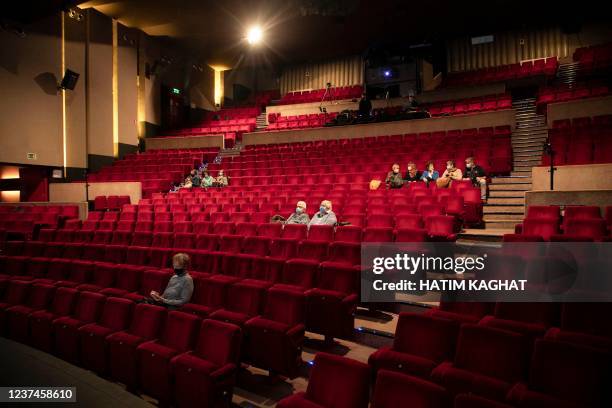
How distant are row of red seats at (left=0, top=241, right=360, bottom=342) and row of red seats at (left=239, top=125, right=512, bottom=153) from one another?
6.87 feet

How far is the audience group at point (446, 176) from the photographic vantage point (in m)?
2.24

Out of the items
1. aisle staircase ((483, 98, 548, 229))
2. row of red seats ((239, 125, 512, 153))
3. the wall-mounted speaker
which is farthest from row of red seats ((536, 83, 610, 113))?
the wall-mounted speaker

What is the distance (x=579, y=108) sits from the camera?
294cm

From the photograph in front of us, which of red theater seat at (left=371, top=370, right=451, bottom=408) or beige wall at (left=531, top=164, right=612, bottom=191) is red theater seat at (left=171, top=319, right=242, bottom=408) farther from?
beige wall at (left=531, top=164, right=612, bottom=191)

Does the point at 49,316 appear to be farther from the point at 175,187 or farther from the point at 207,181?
the point at 175,187

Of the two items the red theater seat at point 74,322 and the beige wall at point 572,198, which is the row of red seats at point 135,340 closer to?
the red theater seat at point 74,322

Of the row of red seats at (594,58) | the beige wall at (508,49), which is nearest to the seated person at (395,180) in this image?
the row of red seats at (594,58)

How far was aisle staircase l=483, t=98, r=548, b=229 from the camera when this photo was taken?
205 cm

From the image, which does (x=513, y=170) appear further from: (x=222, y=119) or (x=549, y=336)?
(x=222, y=119)

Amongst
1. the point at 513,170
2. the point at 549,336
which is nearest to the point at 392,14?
the point at 513,170

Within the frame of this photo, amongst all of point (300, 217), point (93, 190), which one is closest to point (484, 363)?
point (300, 217)

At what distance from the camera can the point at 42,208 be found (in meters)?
2.88

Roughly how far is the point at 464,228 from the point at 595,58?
337cm

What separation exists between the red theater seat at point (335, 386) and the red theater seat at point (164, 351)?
0.37 m
